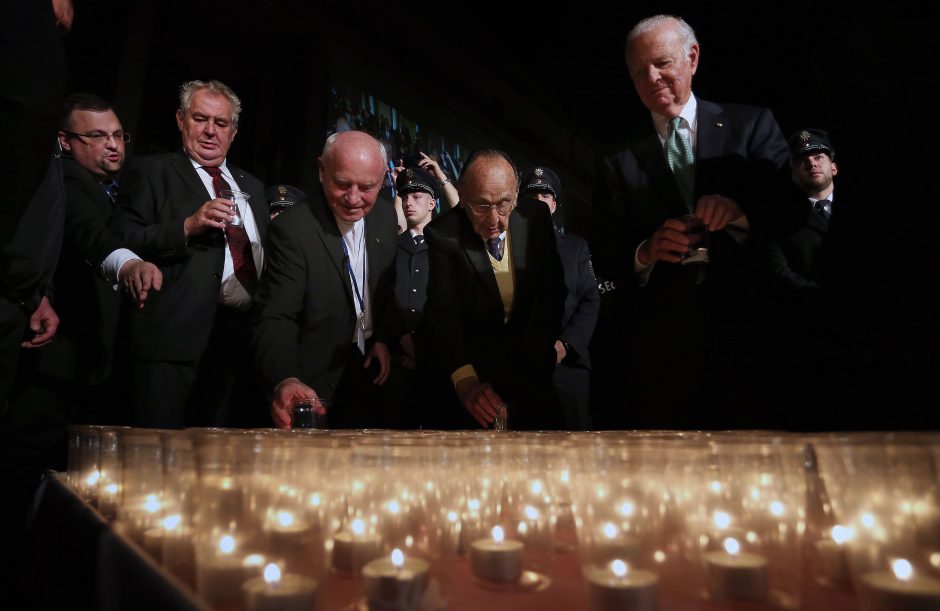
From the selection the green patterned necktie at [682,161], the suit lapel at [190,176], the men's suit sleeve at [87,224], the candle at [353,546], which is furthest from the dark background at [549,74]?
the men's suit sleeve at [87,224]

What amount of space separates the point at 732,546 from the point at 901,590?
0.17m

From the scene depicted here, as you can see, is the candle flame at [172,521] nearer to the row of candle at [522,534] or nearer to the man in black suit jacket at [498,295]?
the row of candle at [522,534]

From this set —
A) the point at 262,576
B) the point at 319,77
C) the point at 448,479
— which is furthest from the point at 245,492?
the point at 319,77

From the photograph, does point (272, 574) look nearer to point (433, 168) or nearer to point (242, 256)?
point (242, 256)

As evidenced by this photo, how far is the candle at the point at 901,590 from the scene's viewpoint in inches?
19.0

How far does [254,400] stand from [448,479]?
2556 millimetres

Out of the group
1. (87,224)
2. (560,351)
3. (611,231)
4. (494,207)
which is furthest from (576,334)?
(87,224)

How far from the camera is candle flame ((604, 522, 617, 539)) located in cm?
67

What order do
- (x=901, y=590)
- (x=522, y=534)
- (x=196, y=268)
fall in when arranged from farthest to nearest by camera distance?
(x=196, y=268)
(x=522, y=534)
(x=901, y=590)

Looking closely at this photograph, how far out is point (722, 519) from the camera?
678mm

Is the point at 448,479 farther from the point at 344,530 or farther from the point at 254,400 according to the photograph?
the point at 254,400

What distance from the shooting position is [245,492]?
701 mm

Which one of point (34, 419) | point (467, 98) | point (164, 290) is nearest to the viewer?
point (34, 419)

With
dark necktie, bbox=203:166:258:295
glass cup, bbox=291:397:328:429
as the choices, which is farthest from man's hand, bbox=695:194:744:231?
dark necktie, bbox=203:166:258:295
